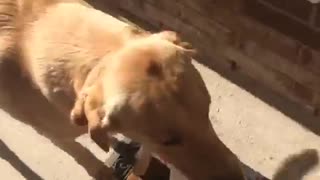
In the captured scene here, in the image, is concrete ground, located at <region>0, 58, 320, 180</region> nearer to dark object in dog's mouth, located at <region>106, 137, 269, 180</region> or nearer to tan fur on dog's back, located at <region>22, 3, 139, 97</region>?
dark object in dog's mouth, located at <region>106, 137, 269, 180</region>

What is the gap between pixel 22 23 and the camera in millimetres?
1781

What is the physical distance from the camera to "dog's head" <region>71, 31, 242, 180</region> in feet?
5.01

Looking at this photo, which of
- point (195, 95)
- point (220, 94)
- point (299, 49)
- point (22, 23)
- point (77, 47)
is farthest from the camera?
point (220, 94)

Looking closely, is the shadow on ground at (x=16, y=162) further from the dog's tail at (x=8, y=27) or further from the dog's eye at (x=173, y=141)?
the dog's eye at (x=173, y=141)

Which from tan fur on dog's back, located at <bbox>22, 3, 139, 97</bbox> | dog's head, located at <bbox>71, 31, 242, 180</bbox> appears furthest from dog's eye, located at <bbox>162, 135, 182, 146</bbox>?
tan fur on dog's back, located at <bbox>22, 3, 139, 97</bbox>

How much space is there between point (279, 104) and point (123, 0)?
24.5 inches

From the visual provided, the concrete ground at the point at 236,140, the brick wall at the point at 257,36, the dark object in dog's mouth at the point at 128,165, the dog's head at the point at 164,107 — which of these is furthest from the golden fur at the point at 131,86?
the brick wall at the point at 257,36

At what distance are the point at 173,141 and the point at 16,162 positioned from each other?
2.63 ft

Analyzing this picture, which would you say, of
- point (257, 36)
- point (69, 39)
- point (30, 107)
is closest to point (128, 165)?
point (30, 107)

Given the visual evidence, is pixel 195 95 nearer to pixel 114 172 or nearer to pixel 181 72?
pixel 181 72

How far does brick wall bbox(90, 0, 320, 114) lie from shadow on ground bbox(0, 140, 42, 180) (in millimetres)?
620

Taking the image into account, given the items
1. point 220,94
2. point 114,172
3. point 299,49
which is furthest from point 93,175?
point 299,49

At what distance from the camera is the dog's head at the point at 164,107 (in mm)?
1528

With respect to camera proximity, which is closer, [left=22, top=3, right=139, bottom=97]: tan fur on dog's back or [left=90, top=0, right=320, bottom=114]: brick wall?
[left=22, top=3, right=139, bottom=97]: tan fur on dog's back
